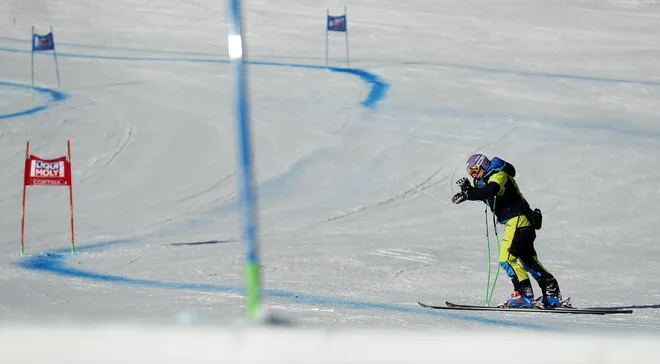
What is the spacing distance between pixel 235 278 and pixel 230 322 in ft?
21.5

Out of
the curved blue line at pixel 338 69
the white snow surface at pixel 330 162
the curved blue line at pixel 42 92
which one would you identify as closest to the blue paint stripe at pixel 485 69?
the white snow surface at pixel 330 162

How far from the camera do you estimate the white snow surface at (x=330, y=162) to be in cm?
862

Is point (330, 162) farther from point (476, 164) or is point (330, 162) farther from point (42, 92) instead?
point (42, 92)

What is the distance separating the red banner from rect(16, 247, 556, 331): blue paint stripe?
30.4 inches

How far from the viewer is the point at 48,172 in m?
10.4

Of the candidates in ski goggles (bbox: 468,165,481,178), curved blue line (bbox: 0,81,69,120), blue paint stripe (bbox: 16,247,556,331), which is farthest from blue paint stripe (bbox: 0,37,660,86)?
ski goggles (bbox: 468,165,481,178)

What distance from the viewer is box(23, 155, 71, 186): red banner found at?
10328 mm

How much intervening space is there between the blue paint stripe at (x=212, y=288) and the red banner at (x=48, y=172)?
30.4 inches

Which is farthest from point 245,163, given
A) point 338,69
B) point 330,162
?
point 338,69

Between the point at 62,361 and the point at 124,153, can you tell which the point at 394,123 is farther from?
the point at 62,361

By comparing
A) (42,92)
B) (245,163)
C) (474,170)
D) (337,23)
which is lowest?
(245,163)

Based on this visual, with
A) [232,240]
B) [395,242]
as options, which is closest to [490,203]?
[395,242]

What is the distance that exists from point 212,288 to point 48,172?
2.88 meters

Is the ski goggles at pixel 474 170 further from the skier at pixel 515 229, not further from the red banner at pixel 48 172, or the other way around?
the red banner at pixel 48 172
